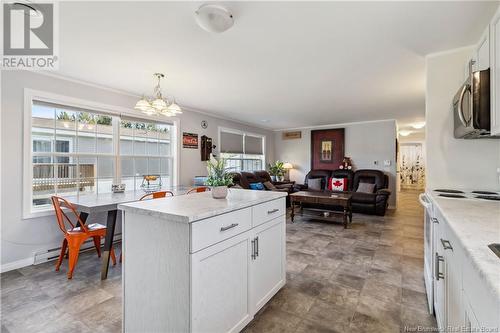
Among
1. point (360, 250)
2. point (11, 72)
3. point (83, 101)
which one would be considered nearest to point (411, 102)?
point (360, 250)

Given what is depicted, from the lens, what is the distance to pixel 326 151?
7.44 meters

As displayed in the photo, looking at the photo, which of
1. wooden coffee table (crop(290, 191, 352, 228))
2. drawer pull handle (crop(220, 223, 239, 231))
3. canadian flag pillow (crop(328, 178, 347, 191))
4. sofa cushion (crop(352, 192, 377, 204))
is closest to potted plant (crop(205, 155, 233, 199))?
drawer pull handle (crop(220, 223, 239, 231))

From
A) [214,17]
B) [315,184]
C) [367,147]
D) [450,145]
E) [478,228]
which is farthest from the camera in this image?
[315,184]

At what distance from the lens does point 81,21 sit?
195cm

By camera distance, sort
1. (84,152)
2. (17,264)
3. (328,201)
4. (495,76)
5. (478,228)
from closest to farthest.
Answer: (478,228)
(495,76)
(17,264)
(84,152)
(328,201)

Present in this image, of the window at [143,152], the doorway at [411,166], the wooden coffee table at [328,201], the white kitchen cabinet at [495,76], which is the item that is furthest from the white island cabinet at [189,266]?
the doorway at [411,166]

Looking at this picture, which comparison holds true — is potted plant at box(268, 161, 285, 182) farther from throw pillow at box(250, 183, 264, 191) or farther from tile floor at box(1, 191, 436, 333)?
tile floor at box(1, 191, 436, 333)

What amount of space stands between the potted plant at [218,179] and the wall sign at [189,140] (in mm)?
3073

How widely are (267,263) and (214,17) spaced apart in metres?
2.03

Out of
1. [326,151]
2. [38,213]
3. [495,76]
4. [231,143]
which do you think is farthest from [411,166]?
[38,213]

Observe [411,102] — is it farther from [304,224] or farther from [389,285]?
[389,285]

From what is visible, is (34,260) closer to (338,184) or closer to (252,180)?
(252,180)

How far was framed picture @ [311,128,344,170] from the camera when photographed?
23.6 ft

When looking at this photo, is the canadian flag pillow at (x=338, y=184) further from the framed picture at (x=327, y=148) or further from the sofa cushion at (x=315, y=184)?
the framed picture at (x=327, y=148)
